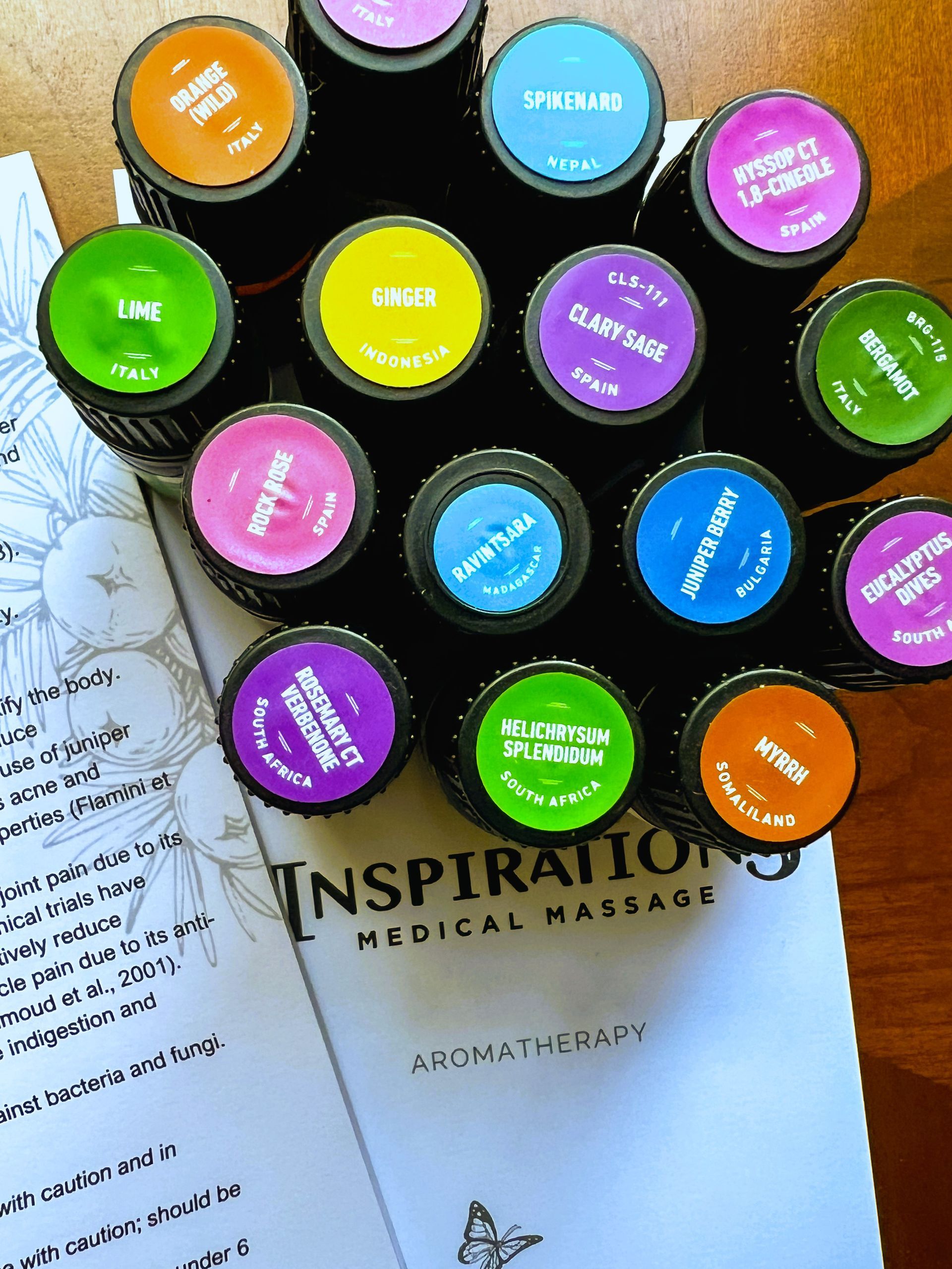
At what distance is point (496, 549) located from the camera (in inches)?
11.8

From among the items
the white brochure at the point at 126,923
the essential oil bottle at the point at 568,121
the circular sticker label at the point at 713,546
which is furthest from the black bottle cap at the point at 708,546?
the white brochure at the point at 126,923

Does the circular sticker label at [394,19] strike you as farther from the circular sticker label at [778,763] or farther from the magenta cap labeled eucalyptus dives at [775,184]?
the circular sticker label at [778,763]

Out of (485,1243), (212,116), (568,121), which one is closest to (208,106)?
(212,116)

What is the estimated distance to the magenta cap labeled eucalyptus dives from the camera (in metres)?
0.31

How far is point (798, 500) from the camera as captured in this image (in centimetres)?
36

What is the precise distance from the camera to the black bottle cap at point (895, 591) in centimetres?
32

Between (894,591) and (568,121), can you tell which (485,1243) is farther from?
(568,121)

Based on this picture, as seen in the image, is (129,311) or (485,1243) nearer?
(129,311)

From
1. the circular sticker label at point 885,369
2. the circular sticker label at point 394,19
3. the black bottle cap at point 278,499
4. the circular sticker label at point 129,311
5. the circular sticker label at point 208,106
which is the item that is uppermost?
the circular sticker label at point 394,19

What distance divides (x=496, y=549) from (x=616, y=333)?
0.28 ft

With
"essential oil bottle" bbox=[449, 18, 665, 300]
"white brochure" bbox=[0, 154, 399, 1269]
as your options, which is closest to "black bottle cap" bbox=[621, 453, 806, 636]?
"essential oil bottle" bbox=[449, 18, 665, 300]

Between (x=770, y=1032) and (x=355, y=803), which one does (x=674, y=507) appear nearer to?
(x=355, y=803)

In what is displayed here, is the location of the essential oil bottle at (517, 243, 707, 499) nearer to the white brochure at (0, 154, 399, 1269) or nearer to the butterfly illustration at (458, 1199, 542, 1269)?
the white brochure at (0, 154, 399, 1269)

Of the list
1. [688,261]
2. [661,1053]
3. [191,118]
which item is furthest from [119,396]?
[661,1053]
